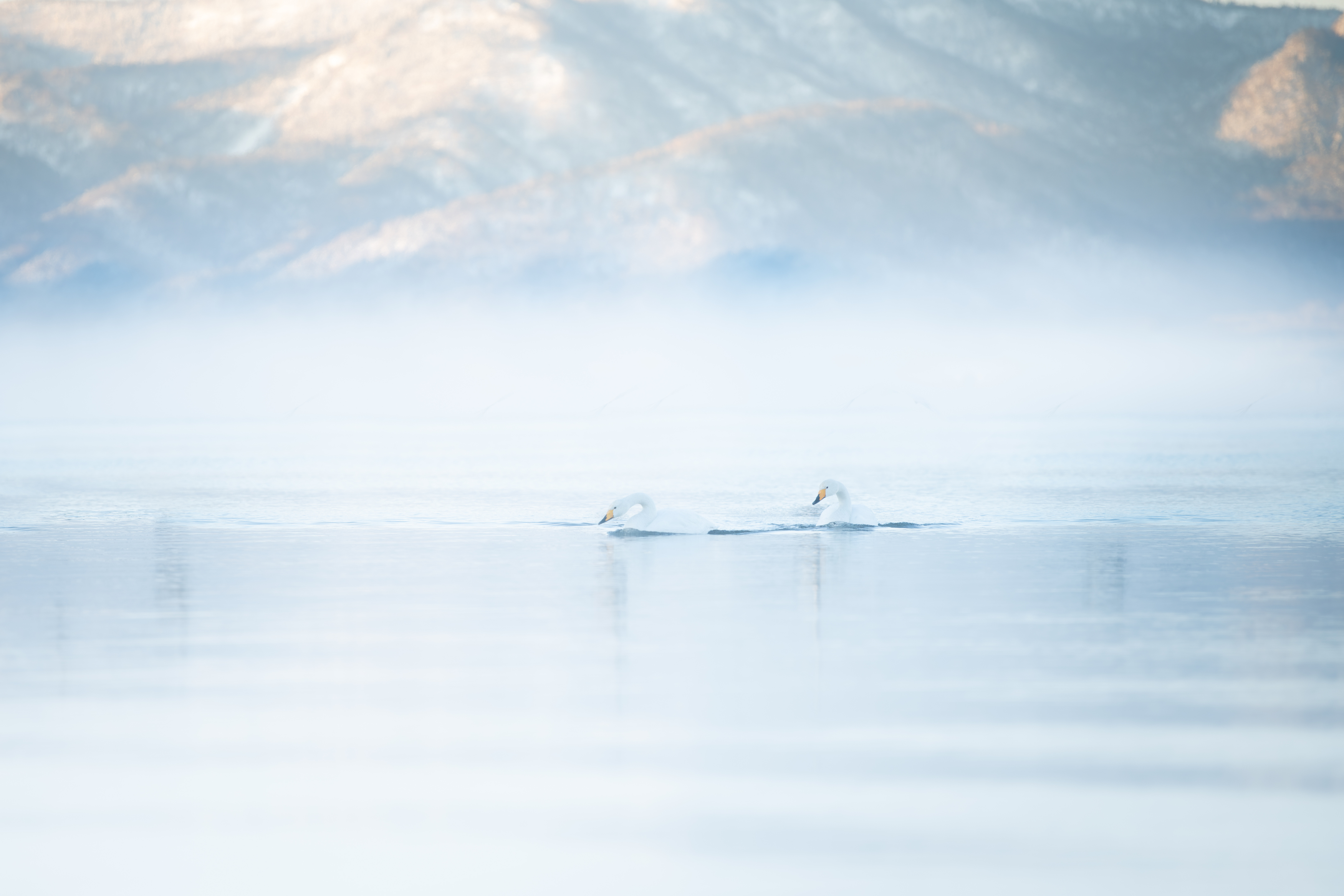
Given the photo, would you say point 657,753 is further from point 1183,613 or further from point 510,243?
point 510,243

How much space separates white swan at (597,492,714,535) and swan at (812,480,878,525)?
4.94 ft

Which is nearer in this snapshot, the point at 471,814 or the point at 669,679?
the point at 471,814

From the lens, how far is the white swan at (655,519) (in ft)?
75.9

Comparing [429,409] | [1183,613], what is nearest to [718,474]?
[1183,613]

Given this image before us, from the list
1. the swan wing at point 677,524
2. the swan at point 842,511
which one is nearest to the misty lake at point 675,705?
the swan at point 842,511

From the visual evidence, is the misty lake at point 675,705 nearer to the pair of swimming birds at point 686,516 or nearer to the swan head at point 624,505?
the pair of swimming birds at point 686,516

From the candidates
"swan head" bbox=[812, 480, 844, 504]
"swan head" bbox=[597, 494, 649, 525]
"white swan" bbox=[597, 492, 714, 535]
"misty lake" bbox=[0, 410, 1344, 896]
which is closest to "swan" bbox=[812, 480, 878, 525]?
"swan head" bbox=[812, 480, 844, 504]

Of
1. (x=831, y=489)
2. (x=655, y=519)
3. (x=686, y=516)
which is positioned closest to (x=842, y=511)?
(x=831, y=489)

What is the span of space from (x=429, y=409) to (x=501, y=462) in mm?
113246

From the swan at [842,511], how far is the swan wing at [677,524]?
1603 millimetres

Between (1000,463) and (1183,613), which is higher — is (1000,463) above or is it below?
above

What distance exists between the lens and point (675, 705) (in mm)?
11867

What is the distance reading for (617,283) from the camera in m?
196

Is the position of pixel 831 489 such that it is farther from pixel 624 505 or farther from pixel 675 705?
pixel 675 705
